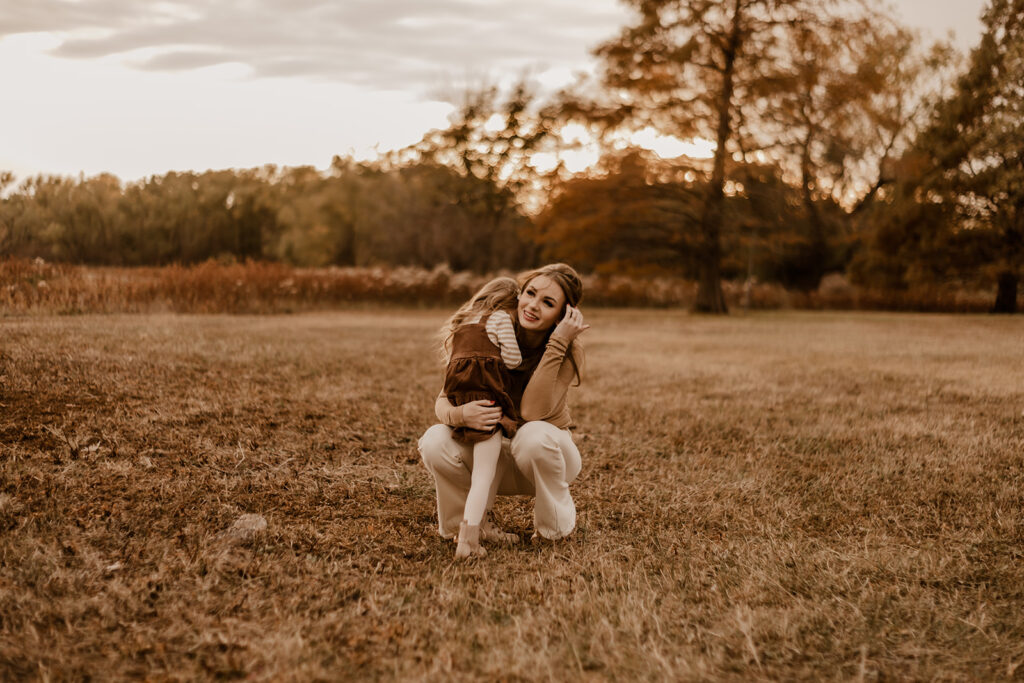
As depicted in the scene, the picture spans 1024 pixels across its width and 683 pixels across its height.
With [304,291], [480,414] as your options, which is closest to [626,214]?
[304,291]

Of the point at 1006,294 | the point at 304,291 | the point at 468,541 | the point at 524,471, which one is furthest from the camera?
the point at 1006,294

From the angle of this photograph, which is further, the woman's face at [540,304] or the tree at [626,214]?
the tree at [626,214]

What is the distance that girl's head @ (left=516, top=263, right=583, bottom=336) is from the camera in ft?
11.1

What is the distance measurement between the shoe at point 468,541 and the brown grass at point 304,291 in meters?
4.94

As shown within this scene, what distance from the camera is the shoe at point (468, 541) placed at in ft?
10.9

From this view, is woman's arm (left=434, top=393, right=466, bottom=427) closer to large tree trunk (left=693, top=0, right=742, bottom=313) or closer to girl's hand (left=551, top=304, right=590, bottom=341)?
girl's hand (left=551, top=304, right=590, bottom=341)

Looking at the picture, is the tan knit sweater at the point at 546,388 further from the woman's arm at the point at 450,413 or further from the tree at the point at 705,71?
the tree at the point at 705,71

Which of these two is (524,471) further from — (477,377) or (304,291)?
(304,291)

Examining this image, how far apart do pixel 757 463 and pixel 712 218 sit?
15216 mm

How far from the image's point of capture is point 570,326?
333cm

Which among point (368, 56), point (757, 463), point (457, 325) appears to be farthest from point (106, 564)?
point (368, 56)

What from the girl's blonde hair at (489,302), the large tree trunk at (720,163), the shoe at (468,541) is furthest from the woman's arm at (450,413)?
the large tree trunk at (720,163)

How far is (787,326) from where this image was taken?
16.3 meters

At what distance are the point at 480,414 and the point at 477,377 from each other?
0.17 meters
